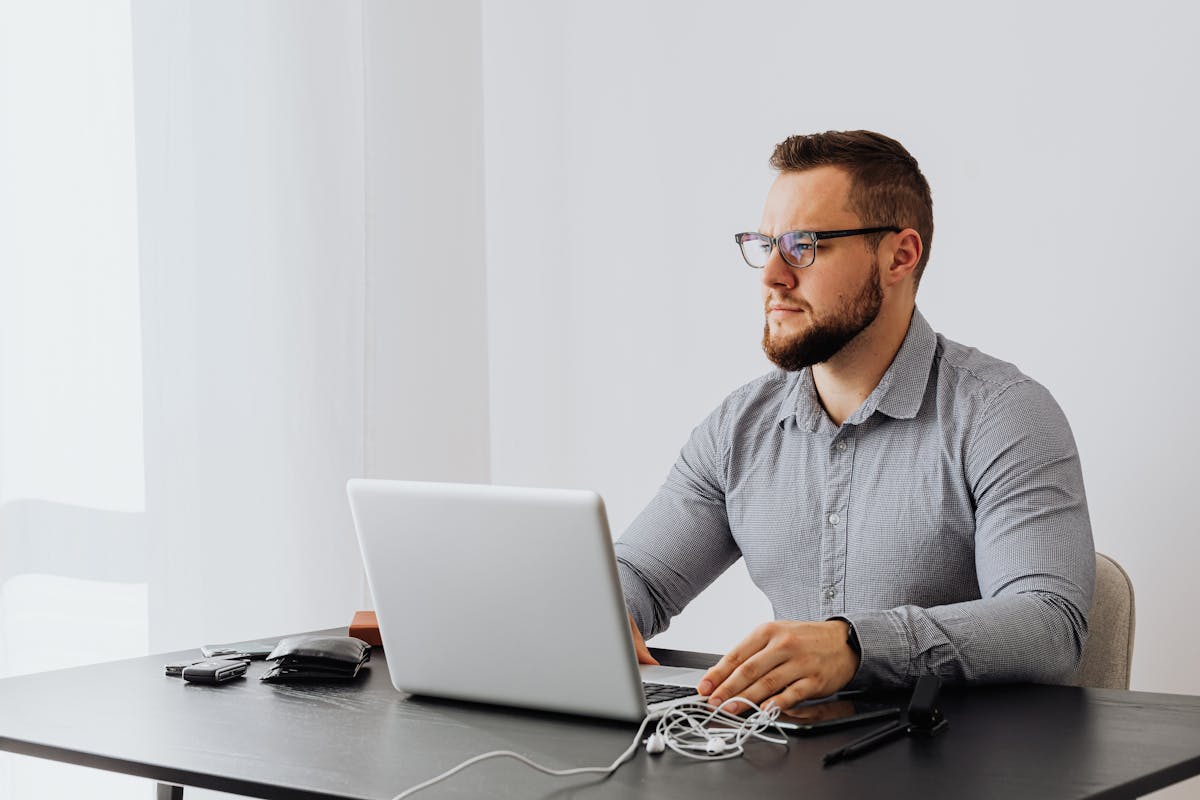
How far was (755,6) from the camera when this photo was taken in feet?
9.62

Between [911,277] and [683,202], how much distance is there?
3.90 ft

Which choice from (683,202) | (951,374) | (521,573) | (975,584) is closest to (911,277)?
(951,374)

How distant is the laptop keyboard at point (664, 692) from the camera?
53.1 inches

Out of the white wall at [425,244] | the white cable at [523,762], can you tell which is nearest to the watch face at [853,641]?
the white cable at [523,762]

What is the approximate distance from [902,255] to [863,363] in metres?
0.18

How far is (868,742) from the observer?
3.84 ft

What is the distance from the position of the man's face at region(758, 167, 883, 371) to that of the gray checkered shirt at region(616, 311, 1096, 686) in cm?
7

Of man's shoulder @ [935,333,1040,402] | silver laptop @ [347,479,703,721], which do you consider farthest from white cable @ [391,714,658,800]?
man's shoulder @ [935,333,1040,402]

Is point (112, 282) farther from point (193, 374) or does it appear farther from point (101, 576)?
point (101, 576)

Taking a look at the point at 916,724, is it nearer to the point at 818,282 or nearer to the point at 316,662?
the point at 316,662

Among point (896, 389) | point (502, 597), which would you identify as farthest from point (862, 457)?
point (502, 597)

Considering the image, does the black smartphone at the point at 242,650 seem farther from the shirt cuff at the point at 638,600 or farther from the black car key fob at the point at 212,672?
the shirt cuff at the point at 638,600

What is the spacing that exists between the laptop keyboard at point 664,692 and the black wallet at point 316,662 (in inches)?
14.4

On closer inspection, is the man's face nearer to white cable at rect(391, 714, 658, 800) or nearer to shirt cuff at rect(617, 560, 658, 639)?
shirt cuff at rect(617, 560, 658, 639)
